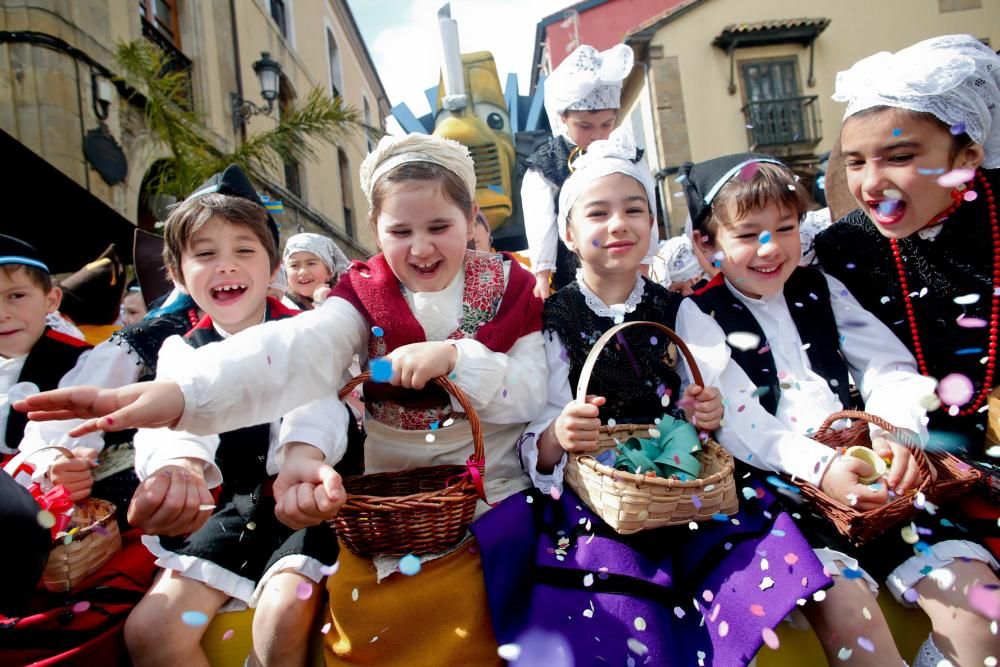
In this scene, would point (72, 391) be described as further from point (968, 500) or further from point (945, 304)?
point (945, 304)

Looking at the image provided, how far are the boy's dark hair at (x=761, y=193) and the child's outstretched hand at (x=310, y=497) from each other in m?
1.49

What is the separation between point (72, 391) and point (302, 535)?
77 cm

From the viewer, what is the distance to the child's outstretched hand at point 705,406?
1.70 m

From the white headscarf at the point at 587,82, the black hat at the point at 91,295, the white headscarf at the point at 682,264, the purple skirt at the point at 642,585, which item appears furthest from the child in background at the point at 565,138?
the black hat at the point at 91,295

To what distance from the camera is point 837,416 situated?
160 centimetres

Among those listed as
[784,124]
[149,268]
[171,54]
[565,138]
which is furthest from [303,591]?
[784,124]

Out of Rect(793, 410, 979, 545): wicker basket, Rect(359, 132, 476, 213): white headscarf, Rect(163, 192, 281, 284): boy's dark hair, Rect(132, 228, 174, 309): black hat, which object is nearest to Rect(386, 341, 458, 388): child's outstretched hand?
Rect(359, 132, 476, 213): white headscarf

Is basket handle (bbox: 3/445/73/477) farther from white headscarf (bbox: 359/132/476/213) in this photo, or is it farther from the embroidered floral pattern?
white headscarf (bbox: 359/132/476/213)

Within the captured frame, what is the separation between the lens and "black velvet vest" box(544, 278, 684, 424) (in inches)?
75.5

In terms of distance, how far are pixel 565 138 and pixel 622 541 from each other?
2521 millimetres

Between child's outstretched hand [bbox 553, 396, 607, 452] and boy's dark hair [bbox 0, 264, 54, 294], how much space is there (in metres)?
2.20

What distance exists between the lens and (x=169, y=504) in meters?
1.31

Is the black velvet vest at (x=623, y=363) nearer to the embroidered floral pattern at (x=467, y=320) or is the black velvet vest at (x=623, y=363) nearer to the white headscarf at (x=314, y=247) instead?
the embroidered floral pattern at (x=467, y=320)

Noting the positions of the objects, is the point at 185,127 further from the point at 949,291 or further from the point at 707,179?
the point at 949,291
